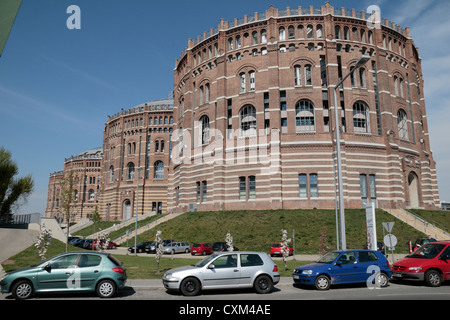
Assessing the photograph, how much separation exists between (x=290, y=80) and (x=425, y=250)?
29.3 meters

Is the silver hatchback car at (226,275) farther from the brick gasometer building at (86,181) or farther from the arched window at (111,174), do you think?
the brick gasometer building at (86,181)

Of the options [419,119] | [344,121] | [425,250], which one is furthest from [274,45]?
[425,250]

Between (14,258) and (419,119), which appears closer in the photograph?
(14,258)

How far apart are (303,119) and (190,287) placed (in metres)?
31.5

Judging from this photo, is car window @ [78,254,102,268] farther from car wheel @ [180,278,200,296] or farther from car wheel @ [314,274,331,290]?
car wheel @ [314,274,331,290]

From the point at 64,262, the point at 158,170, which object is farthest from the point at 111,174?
the point at 64,262

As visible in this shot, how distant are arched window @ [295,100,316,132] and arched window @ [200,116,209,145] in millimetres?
12056

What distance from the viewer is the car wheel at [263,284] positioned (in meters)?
11.2

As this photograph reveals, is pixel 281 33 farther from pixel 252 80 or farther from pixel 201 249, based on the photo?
pixel 201 249

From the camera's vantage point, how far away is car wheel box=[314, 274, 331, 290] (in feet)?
39.1

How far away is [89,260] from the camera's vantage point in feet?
34.8
